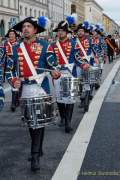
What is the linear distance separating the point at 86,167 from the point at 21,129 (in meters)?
2.85

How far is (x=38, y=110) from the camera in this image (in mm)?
6371

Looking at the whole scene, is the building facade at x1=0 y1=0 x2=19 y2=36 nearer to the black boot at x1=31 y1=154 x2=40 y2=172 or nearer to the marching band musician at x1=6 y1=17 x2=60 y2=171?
the marching band musician at x1=6 y1=17 x2=60 y2=171

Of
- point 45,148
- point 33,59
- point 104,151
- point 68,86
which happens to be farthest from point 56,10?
point 33,59

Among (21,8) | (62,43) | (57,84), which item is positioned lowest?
(57,84)

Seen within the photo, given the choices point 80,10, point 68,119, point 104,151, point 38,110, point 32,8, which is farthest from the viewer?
point 80,10

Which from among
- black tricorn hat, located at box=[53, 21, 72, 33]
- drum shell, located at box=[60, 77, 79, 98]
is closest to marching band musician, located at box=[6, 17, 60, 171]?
drum shell, located at box=[60, 77, 79, 98]

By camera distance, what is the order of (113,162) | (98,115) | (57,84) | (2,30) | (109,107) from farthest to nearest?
(2,30) < (109,107) < (98,115) < (57,84) < (113,162)

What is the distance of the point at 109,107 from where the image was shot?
12508 millimetres

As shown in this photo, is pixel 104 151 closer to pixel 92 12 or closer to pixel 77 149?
pixel 77 149

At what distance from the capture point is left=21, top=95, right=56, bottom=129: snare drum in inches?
251

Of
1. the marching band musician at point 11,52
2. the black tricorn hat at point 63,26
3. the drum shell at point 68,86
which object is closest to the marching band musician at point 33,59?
the drum shell at point 68,86

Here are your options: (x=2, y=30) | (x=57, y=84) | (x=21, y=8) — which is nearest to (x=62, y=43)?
(x=57, y=84)

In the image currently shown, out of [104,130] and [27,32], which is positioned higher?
[27,32]

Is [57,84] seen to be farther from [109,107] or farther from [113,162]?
[109,107]
